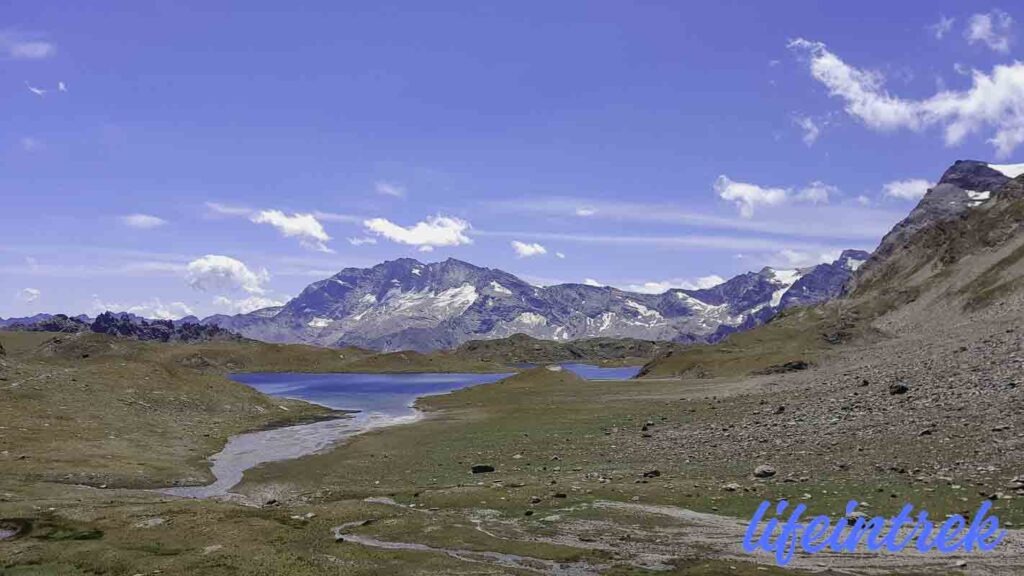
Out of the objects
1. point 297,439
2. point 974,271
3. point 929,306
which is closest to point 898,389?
point 297,439

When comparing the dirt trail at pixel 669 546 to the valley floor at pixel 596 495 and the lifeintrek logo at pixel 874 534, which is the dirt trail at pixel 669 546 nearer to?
the valley floor at pixel 596 495

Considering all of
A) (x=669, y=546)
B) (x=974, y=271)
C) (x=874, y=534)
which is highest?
(x=974, y=271)

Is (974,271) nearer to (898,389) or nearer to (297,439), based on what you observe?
(898,389)

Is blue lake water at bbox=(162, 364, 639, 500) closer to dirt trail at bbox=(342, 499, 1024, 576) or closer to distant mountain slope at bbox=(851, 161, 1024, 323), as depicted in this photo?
dirt trail at bbox=(342, 499, 1024, 576)

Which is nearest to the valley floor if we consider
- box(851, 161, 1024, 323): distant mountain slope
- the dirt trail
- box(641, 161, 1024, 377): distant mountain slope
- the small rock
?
the dirt trail

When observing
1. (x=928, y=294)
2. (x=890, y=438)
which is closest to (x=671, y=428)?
(x=890, y=438)

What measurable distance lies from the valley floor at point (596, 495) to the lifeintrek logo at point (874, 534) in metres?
0.69

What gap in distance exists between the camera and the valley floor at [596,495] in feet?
89.7

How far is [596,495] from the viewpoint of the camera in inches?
1478

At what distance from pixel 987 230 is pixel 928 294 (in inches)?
1108

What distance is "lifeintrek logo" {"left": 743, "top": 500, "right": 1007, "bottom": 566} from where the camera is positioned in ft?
86.8

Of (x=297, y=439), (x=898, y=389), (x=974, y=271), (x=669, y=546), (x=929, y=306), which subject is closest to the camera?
(x=669, y=546)

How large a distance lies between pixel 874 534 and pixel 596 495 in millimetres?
13982

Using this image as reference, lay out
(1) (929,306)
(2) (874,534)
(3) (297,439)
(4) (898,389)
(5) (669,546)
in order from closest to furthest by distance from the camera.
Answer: (2) (874,534)
(5) (669,546)
(4) (898,389)
(3) (297,439)
(1) (929,306)
